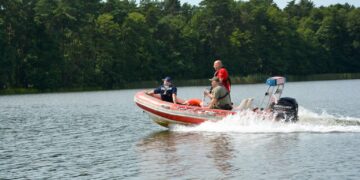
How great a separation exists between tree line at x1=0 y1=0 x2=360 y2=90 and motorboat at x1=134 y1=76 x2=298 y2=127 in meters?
51.6

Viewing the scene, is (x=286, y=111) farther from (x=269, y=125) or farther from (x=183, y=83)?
(x=183, y=83)

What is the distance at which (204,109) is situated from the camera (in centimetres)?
2006

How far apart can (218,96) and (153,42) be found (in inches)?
2766

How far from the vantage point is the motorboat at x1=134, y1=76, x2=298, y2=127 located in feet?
62.8

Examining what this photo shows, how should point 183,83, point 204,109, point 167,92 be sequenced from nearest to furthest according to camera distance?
point 204,109 < point 167,92 < point 183,83

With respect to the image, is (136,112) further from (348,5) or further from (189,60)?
(348,5)

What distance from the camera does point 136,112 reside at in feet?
103

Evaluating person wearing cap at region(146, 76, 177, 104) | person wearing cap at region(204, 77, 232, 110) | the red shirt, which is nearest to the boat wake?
person wearing cap at region(204, 77, 232, 110)

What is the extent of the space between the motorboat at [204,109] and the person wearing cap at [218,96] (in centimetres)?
21

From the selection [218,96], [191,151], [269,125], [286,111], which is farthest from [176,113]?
[191,151]

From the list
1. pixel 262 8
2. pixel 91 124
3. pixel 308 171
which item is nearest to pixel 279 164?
pixel 308 171

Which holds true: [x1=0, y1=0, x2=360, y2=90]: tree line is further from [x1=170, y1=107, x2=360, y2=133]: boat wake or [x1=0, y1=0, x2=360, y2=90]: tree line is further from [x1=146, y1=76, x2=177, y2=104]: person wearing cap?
[x1=170, y1=107, x2=360, y2=133]: boat wake

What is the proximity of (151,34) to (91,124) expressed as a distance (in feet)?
215

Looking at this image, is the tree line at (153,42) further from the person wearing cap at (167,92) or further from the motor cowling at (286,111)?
the motor cowling at (286,111)
